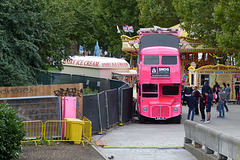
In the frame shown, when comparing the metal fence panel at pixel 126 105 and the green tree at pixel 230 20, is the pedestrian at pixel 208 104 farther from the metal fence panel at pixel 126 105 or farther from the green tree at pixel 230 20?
the green tree at pixel 230 20

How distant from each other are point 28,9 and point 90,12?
25691 mm

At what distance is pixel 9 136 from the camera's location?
33.9 feet

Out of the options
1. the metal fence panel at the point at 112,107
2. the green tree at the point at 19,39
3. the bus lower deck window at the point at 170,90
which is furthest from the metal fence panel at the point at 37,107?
the bus lower deck window at the point at 170,90

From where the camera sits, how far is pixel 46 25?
20641 mm

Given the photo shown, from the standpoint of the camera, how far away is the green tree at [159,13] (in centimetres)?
4653

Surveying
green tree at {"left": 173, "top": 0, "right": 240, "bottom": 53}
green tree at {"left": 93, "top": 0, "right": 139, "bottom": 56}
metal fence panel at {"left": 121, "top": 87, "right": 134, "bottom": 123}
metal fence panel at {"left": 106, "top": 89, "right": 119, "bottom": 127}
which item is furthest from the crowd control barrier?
green tree at {"left": 93, "top": 0, "right": 139, "bottom": 56}

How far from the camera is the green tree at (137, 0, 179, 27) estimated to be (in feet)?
153

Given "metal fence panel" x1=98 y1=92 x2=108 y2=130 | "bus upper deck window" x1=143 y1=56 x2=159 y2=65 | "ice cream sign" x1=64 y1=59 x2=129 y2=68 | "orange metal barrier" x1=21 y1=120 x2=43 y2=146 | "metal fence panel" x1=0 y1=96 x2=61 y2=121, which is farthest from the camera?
"ice cream sign" x1=64 y1=59 x2=129 y2=68

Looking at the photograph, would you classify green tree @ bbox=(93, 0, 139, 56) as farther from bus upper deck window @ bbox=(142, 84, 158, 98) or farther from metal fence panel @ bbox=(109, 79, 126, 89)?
bus upper deck window @ bbox=(142, 84, 158, 98)

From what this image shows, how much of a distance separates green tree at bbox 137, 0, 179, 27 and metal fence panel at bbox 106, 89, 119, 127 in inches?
1065

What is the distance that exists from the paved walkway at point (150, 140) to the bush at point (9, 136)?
345 cm

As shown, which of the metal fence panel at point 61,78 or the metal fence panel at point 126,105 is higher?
the metal fence panel at point 61,78

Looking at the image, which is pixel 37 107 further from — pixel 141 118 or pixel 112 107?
pixel 141 118

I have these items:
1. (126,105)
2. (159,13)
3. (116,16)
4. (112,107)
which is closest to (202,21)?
(159,13)
